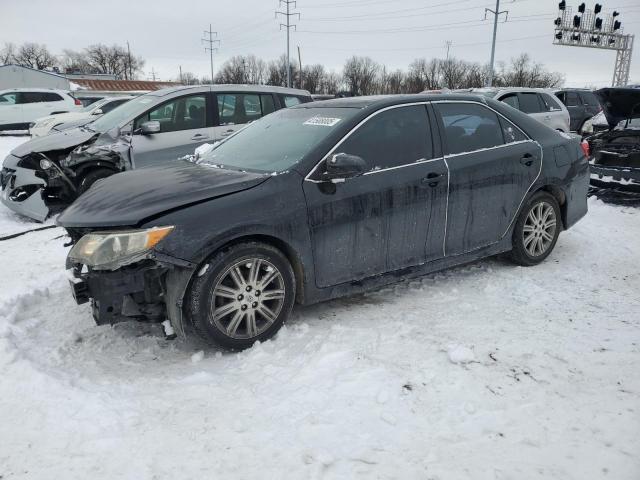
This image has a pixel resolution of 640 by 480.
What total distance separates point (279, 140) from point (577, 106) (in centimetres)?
1523

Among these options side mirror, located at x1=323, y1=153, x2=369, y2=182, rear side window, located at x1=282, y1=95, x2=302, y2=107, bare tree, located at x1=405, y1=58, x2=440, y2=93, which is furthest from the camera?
bare tree, located at x1=405, y1=58, x2=440, y2=93

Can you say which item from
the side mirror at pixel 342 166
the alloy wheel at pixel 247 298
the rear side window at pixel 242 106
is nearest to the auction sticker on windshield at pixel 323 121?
the side mirror at pixel 342 166

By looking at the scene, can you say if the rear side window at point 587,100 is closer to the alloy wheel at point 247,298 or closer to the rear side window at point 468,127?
the rear side window at point 468,127

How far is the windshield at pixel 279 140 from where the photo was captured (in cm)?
373

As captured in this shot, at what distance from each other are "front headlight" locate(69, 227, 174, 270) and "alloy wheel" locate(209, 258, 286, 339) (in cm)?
47

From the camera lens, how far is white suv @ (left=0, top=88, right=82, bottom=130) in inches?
744

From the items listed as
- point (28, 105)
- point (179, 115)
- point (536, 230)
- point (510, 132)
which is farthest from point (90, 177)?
point (28, 105)

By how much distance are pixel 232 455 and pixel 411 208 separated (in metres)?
2.26

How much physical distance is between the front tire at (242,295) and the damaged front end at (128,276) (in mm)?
131

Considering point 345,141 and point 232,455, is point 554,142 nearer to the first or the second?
point 345,141

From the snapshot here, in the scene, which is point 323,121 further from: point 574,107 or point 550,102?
point 574,107

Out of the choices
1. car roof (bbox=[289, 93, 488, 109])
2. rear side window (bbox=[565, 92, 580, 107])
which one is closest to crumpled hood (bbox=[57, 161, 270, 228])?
car roof (bbox=[289, 93, 488, 109])

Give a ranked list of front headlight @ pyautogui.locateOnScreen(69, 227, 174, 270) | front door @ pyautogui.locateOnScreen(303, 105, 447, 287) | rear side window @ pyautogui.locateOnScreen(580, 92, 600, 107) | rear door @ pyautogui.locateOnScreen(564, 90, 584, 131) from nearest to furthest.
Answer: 1. front headlight @ pyautogui.locateOnScreen(69, 227, 174, 270)
2. front door @ pyautogui.locateOnScreen(303, 105, 447, 287)
3. rear door @ pyautogui.locateOnScreen(564, 90, 584, 131)
4. rear side window @ pyautogui.locateOnScreen(580, 92, 600, 107)

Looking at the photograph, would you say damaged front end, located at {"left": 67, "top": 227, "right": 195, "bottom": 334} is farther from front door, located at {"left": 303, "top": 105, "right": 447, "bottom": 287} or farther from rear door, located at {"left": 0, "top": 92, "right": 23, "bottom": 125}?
rear door, located at {"left": 0, "top": 92, "right": 23, "bottom": 125}
